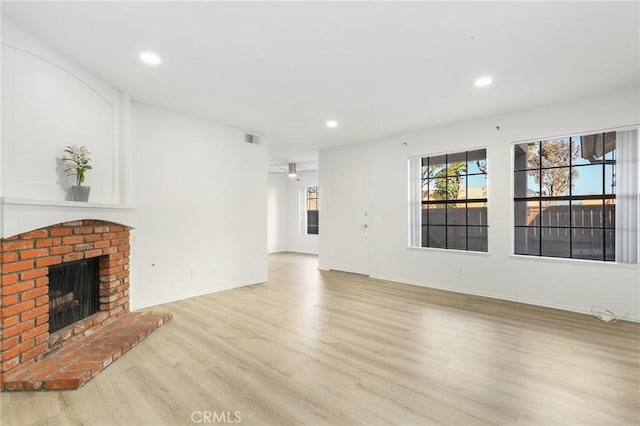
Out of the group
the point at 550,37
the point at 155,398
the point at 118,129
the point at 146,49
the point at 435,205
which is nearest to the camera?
the point at 155,398

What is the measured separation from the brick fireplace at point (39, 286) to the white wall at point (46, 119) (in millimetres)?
347

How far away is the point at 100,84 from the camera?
3.15m

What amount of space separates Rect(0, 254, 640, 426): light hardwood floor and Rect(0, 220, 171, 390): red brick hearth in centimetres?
14

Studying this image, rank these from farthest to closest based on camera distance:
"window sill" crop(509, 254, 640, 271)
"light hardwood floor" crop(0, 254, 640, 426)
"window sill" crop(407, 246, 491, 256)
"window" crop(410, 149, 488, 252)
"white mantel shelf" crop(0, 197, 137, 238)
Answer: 1. "window" crop(410, 149, 488, 252)
2. "window sill" crop(407, 246, 491, 256)
3. "window sill" crop(509, 254, 640, 271)
4. "white mantel shelf" crop(0, 197, 137, 238)
5. "light hardwood floor" crop(0, 254, 640, 426)

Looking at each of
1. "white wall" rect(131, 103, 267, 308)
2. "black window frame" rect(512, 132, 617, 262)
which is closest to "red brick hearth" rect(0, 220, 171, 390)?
"white wall" rect(131, 103, 267, 308)

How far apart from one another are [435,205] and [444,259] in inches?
37.8

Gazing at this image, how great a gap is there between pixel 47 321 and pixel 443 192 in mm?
5338

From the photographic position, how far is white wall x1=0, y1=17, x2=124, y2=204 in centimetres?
227

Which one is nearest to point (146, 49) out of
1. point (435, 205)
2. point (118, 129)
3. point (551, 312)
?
point (118, 129)

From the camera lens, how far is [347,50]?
2.59 meters

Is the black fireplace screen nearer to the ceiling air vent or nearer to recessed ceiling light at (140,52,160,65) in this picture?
recessed ceiling light at (140,52,160,65)

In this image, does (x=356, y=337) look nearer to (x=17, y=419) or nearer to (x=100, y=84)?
(x=17, y=419)

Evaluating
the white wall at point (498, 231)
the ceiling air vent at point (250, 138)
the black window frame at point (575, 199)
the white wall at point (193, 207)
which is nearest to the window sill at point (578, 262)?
the white wall at point (498, 231)

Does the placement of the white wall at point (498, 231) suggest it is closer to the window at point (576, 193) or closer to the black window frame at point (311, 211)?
the window at point (576, 193)
